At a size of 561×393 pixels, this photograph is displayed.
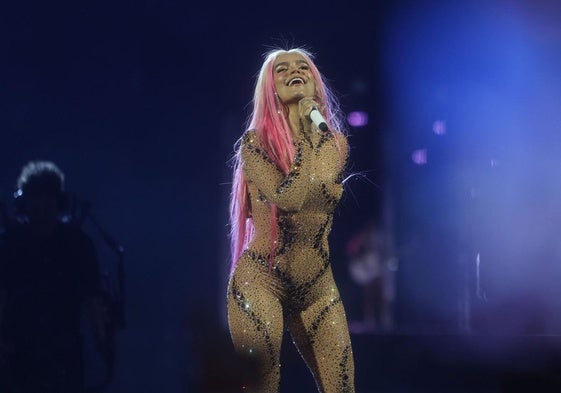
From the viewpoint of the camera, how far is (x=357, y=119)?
14.2 feet

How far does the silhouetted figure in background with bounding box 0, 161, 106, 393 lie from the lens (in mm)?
3102

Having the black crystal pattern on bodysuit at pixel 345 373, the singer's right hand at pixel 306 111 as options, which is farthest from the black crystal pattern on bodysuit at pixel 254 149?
the black crystal pattern on bodysuit at pixel 345 373

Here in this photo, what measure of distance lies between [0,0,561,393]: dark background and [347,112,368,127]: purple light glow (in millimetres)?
35

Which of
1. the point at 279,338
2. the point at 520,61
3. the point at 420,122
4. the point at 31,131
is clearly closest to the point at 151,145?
the point at 31,131

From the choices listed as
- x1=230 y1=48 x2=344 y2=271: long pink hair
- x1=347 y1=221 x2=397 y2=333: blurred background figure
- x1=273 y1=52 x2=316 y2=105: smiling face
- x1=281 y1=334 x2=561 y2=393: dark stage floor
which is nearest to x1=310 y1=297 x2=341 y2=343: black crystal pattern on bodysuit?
x1=230 y1=48 x2=344 y2=271: long pink hair

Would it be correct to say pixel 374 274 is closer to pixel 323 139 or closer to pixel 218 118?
pixel 218 118

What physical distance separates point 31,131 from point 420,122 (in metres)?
2.29

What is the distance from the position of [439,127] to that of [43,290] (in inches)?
100

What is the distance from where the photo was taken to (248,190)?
8.00 ft

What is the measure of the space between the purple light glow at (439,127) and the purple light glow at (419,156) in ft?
0.44

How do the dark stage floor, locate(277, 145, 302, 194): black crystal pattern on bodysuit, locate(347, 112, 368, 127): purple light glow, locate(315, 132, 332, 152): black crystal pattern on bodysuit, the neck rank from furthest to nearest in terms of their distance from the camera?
locate(347, 112, 368, 127): purple light glow < the dark stage floor < the neck < locate(315, 132, 332, 152): black crystal pattern on bodysuit < locate(277, 145, 302, 194): black crystal pattern on bodysuit

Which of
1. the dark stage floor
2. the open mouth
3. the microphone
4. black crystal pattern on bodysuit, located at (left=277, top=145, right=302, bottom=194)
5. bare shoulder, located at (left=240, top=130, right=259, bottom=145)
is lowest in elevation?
the dark stage floor

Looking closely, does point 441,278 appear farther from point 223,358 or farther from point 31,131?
point 31,131

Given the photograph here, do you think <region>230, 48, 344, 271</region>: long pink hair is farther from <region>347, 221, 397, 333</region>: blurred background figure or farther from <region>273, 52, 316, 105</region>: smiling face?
<region>347, 221, 397, 333</region>: blurred background figure
